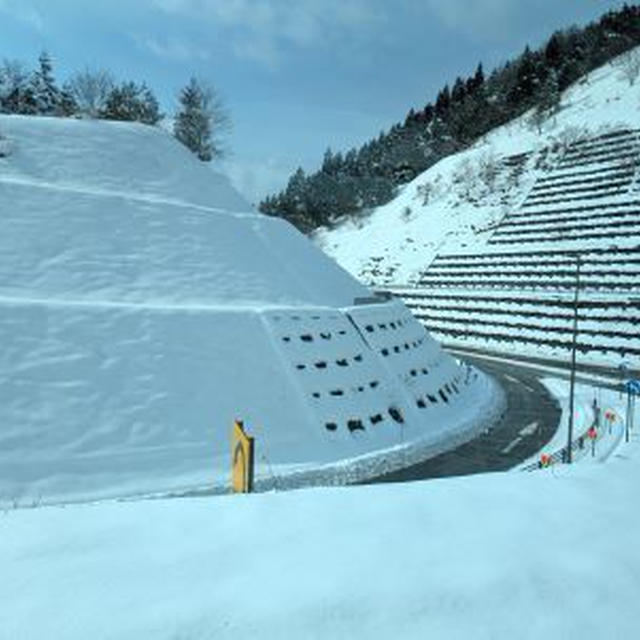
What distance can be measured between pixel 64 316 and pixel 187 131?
115 ft

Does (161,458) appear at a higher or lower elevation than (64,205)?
lower

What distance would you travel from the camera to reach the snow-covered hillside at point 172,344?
18516mm

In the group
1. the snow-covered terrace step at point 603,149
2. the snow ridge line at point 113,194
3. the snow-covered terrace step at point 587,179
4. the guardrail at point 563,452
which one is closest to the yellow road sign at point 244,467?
the guardrail at point 563,452

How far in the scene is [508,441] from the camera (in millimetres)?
26172

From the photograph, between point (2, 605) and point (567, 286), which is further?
point (567, 286)

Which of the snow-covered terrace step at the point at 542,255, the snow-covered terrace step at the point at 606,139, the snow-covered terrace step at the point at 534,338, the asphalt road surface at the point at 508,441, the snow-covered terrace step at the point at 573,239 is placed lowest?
the asphalt road surface at the point at 508,441

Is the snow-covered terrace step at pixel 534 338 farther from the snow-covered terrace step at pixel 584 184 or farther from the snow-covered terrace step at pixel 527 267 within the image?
the snow-covered terrace step at pixel 584 184

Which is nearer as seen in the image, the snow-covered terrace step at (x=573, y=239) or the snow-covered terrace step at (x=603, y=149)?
the snow-covered terrace step at (x=573, y=239)

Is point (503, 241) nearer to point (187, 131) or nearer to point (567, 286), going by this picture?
point (567, 286)

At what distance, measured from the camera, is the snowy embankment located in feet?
11.6

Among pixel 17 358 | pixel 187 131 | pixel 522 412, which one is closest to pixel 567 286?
pixel 522 412

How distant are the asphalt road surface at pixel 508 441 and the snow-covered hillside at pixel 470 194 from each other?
37.3 meters

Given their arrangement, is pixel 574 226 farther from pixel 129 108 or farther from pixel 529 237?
pixel 129 108

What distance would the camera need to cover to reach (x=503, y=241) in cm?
6900
